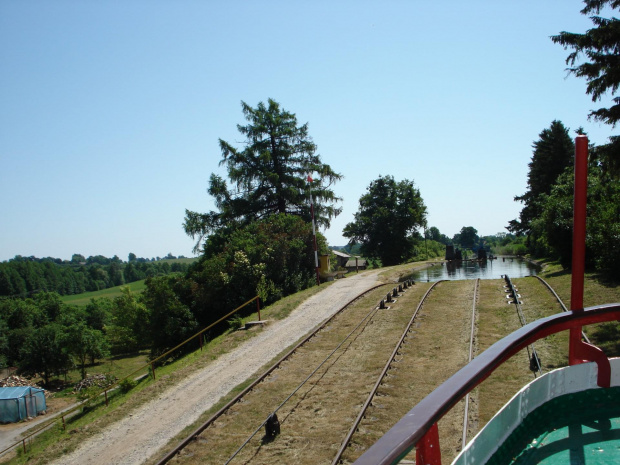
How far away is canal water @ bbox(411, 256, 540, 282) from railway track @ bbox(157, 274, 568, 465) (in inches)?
623

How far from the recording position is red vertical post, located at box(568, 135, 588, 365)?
356cm

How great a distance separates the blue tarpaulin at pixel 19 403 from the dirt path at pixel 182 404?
27167 mm

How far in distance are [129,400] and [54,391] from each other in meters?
43.8

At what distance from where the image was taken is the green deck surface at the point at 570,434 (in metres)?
2.57

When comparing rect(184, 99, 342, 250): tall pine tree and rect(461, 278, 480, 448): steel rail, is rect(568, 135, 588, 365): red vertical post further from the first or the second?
rect(184, 99, 342, 250): tall pine tree

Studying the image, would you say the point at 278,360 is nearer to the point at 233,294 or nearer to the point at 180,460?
the point at 180,460

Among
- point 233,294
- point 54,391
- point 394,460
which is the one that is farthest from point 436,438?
point 54,391

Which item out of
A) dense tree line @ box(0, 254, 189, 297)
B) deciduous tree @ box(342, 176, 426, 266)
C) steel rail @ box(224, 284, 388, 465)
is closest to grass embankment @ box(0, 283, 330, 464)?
steel rail @ box(224, 284, 388, 465)

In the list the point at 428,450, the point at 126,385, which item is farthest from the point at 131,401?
the point at 428,450

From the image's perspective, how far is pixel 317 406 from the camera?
987 centimetres

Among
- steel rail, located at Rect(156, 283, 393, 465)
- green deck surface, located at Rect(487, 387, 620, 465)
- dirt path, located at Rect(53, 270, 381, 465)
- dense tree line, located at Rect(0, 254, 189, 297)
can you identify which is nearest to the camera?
green deck surface, located at Rect(487, 387, 620, 465)

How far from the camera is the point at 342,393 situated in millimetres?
10422

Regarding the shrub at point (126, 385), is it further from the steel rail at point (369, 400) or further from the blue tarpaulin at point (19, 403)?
the blue tarpaulin at point (19, 403)

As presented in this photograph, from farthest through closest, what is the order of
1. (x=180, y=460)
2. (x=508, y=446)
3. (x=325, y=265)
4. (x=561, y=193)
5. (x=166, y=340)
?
(x=325, y=265), (x=561, y=193), (x=166, y=340), (x=180, y=460), (x=508, y=446)
